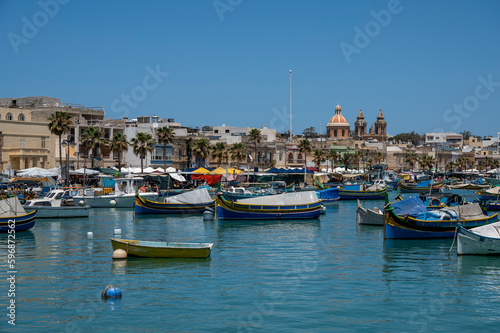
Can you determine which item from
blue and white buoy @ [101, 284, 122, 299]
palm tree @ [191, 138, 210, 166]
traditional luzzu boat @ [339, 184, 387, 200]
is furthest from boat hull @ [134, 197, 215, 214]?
palm tree @ [191, 138, 210, 166]

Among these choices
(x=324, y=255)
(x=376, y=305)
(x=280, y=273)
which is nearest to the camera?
(x=376, y=305)

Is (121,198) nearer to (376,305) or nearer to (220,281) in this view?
(220,281)

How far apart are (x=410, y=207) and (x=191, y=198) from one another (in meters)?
23.2

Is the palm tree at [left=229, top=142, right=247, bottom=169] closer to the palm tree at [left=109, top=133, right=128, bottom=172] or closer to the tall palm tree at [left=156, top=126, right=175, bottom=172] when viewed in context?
the tall palm tree at [left=156, top=126, right=175, bottom=172]

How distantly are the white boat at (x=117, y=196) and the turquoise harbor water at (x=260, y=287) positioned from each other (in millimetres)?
22087

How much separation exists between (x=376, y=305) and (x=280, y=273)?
6.30 metres

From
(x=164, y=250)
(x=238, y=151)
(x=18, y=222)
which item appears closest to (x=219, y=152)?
(x=238, y=151)

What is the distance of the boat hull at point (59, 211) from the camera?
49.2m

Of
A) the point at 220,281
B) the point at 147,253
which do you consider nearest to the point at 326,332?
the point at 220,281

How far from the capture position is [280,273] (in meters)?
28.2

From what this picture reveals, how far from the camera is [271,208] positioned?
51469 millimetres

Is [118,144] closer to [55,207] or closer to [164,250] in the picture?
[55,207]

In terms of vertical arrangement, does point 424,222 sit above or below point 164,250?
above

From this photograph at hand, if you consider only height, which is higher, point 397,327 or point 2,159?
point 2,159
